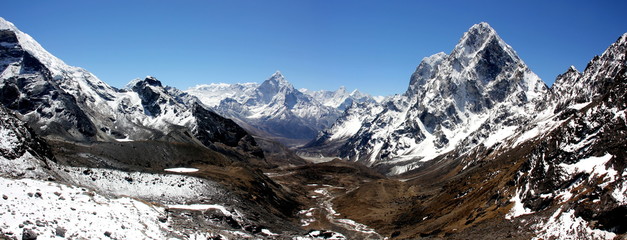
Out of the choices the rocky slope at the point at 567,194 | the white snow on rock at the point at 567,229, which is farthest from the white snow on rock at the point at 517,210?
the white snow on rock at the point at 567,229

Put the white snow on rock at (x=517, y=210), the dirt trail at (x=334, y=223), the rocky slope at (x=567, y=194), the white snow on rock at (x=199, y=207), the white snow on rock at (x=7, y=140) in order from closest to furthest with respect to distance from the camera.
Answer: the rocky slope at (x=567, y=194), the white snow on rock at (x=7, y=140), the white snow on rock at (x=517, y=210), the white snow on rock at (x=199, y=207), the dirt trail at (x=334, y=223)

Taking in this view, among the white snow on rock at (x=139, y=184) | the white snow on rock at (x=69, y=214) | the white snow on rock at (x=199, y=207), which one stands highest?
the white snow on rock at (x=139, y=184)

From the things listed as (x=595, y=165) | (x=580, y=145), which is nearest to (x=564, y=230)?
(x=595, y=165)

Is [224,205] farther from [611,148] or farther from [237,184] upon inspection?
[611,148]

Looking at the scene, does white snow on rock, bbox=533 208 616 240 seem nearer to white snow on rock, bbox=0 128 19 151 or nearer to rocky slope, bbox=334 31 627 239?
rocky slope, bbox=334 31 627 239

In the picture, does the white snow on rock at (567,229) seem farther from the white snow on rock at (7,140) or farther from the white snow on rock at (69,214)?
the white snow on rock at (7,140)

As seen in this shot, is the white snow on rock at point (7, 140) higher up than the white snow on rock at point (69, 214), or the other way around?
the white snow on rock at point (7, 140)

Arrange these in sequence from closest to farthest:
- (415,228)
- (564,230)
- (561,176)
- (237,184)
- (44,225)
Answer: (44,225) → (564,230) → (561,176) → (415,228) → (237,184)

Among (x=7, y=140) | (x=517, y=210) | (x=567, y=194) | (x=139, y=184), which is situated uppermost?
(x=7, y=140)

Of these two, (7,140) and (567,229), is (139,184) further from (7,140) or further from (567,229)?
(567,229)

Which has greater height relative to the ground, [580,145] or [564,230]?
[580,145]

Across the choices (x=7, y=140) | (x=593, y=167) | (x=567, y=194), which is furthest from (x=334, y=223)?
(x=7, y=140)
